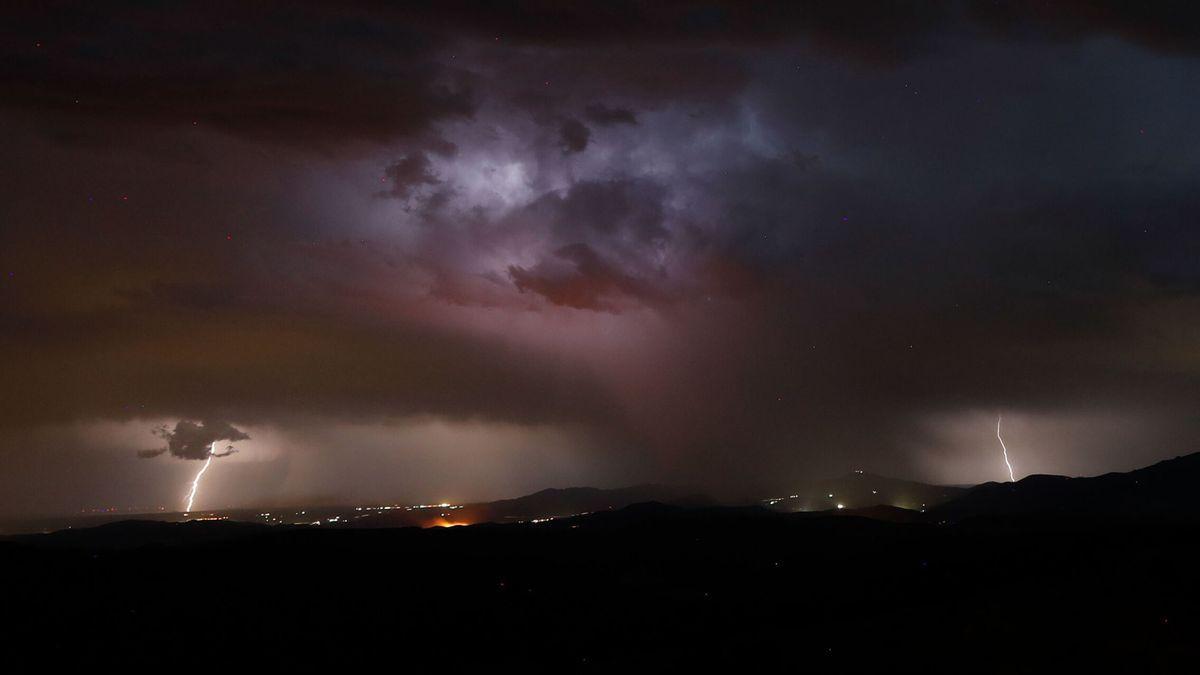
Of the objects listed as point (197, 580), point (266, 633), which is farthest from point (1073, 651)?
point (197, 580)

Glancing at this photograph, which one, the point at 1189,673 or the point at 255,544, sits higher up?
the point at 255,544

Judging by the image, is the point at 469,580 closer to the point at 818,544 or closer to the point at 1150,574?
the point at 818,544

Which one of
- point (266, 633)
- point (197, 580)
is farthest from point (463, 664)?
point (197, 580)

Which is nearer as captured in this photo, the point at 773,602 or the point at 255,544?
the point at 773,602

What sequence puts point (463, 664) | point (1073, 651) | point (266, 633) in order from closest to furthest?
point (1073, 651) → point (463, 664) → point (266, 633)

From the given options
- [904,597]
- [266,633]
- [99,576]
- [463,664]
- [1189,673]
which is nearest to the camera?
[1189,673]

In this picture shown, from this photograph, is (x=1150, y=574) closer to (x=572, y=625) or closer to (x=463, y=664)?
(x=572, y=625)
